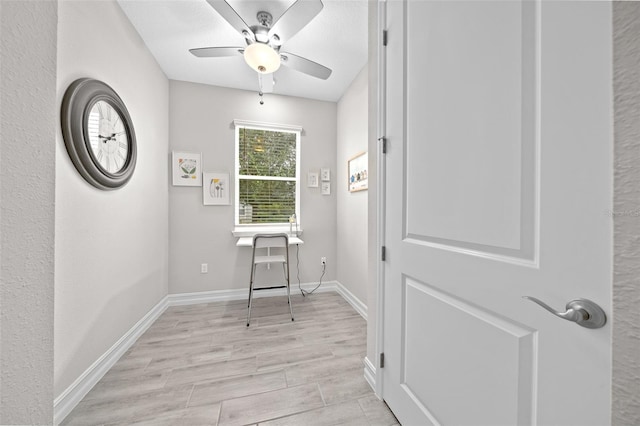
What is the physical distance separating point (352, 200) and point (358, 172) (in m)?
0.37

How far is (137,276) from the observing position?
83.1 inches

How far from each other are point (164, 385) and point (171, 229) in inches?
70.0

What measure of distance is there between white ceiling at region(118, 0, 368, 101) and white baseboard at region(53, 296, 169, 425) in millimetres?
2618

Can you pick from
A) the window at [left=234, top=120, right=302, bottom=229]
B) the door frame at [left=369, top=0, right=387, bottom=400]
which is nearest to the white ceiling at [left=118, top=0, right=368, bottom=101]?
the window at [left=234, top=120, right=302, bottom=229]

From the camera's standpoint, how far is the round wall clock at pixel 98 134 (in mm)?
1367

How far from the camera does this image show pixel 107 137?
1.67m

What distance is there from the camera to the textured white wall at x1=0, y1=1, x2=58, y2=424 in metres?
0.54

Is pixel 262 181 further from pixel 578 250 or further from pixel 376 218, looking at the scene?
pixel 578 250

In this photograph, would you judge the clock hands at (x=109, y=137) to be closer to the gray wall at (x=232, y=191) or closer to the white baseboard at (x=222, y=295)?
the gray wall at (x=232, y=191)

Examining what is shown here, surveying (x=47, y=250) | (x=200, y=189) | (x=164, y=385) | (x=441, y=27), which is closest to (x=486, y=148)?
(x=441, y=27)

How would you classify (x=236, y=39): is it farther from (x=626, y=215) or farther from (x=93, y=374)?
(x=93, y=374)

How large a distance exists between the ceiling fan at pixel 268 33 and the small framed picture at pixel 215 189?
1.34 metres

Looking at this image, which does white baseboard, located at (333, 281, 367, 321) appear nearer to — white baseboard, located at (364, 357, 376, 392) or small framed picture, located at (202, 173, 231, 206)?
white baseboard, located at (364, 357, 376, 392)

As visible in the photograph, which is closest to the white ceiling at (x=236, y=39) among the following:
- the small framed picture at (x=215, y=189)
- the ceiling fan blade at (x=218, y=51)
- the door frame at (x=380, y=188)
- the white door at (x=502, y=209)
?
the ceiling fan blade at (x=218, y=51)
